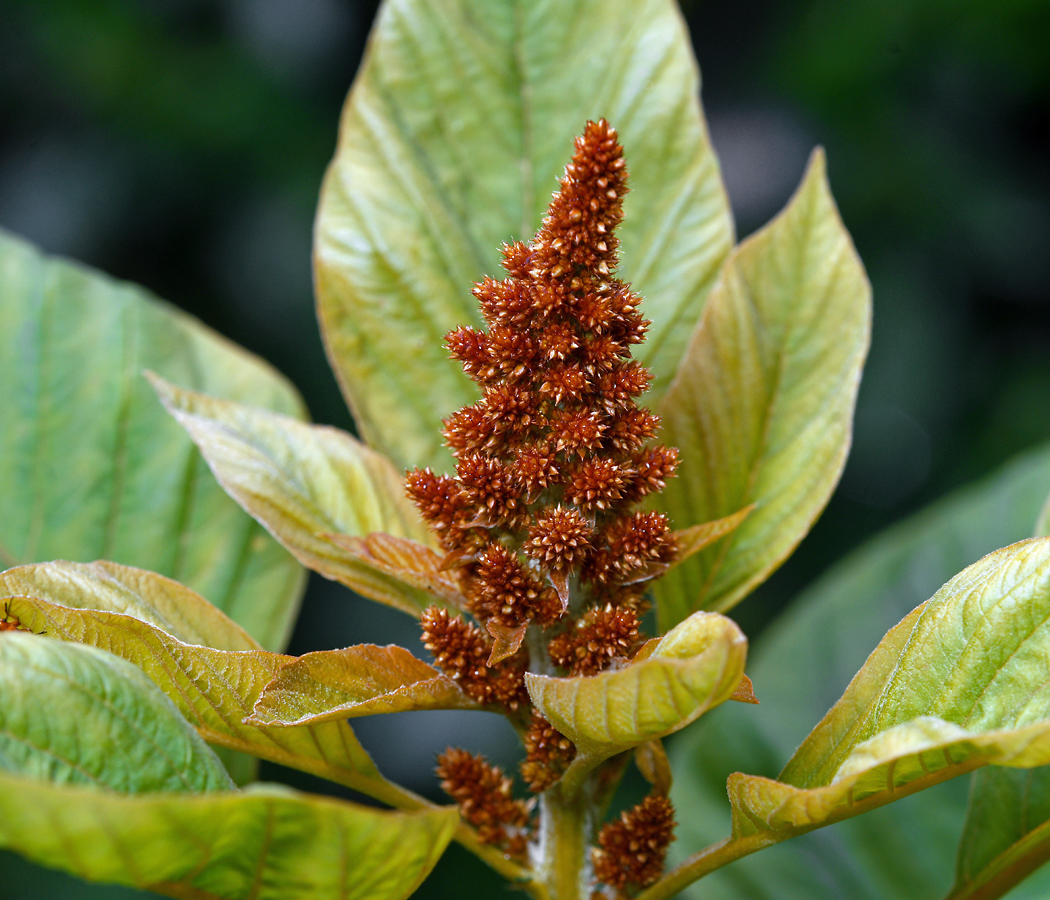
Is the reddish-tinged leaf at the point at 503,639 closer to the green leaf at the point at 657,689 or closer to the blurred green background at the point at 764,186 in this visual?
the green leaf at the point at 657,689

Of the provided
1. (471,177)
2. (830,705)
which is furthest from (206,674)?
(830,705)

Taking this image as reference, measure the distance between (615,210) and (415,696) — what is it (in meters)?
0.37

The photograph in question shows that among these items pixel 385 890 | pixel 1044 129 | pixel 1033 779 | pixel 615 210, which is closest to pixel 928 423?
pixel 1044 129

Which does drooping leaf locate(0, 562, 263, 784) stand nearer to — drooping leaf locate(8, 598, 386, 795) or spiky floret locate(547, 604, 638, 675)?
drooping leaf locate(8, 598, 386, 795)

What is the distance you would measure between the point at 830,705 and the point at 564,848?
70 cm

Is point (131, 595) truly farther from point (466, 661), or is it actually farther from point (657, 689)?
point (657, 689)

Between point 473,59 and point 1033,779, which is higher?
point 473,59

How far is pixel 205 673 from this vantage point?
2.23ft

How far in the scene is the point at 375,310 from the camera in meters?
1.01

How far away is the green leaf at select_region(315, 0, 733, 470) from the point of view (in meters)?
1.00

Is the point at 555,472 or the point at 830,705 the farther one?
the point at 830,705

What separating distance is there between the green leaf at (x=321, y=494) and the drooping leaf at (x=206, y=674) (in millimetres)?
143

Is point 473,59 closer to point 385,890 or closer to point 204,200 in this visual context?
point 385,890

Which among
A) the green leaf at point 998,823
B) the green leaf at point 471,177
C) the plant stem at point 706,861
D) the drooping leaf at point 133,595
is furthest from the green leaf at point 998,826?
the drooping leaf at point 133,595
